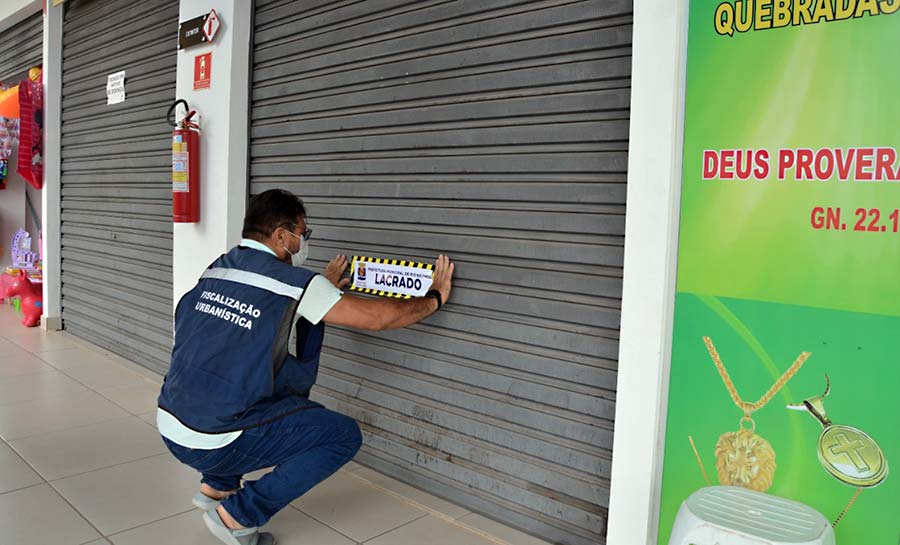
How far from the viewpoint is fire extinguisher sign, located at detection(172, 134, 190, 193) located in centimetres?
420

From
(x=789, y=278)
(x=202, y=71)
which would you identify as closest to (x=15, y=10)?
(x=202, y=71)

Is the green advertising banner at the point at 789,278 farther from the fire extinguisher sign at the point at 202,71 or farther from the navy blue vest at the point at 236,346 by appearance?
the fire extinguisher sign at the point at 202,71

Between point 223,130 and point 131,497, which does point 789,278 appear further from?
point 223,130

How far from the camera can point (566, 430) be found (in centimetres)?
262

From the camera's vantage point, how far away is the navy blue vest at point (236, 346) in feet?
8.11

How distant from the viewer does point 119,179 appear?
5.57 meters

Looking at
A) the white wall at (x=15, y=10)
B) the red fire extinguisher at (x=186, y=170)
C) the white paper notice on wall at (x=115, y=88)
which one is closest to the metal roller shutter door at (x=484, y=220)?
the red fire extinguisher at (x=186, y=170)

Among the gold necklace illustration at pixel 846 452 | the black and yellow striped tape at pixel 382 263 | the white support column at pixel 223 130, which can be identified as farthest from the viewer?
the white support column at pixel 223 130

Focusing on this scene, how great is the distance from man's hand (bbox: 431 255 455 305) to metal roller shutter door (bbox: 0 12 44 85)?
19.6ft

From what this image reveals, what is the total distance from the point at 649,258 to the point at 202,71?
3.25 meters

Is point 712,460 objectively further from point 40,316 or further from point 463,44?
point 40,316

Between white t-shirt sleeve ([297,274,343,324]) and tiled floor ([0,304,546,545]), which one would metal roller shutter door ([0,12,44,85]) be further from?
white t-shirt sleeve ([297,274,343,324])

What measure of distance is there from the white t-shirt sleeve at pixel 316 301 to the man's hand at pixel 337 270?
79 cm

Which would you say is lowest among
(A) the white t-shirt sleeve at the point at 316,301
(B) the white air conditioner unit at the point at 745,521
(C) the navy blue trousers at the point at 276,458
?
(C) the navy blue trousers at the point at 276,458
